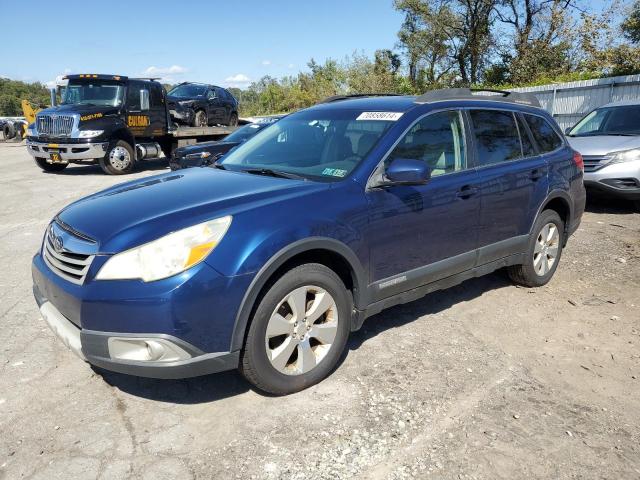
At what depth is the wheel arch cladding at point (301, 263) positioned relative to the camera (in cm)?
277

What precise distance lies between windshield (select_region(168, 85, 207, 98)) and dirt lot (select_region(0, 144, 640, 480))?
1374 cm

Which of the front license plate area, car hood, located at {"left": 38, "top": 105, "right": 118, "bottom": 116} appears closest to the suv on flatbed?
car hood, located at {"left": 38, "top": 105, "right": 118, "bottom": 116}

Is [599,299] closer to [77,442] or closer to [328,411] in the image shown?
[328,411]

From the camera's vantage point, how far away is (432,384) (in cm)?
328

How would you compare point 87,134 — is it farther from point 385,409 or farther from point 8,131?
point 8,131

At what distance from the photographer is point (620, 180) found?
795 centimetres

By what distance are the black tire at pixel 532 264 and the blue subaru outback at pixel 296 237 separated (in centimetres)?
7

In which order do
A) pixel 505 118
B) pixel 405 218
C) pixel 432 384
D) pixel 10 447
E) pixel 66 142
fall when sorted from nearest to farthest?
pixel 10 447, pixel 432 384, pixel 405 218, pixel 505 118, pixel 66 142

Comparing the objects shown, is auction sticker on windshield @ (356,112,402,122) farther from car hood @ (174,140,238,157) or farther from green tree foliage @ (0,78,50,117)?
green tree foliage @ (0,78,50,117)

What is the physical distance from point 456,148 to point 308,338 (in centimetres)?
191

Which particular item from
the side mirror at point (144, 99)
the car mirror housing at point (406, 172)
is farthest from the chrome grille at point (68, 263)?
the side mirror at point (144, 99)

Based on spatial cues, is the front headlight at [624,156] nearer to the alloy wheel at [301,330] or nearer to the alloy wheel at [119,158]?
the alloy wheel at [301,330]

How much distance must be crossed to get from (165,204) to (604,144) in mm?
7652

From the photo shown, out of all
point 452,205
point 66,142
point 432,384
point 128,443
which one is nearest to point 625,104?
point 452,205
